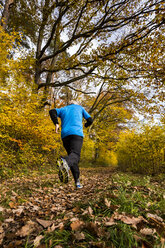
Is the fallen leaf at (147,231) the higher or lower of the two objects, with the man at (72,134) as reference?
lower

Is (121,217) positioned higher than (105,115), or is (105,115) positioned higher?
(105,115)

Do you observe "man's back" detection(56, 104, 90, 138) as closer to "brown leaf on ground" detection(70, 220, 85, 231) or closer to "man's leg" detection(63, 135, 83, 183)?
"man's leg" detection(63, 135, 83, 183)

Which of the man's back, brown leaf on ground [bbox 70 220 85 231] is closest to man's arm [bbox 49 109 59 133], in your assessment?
the man's back

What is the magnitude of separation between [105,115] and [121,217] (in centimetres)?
1513

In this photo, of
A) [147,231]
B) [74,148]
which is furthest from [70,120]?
[147,231]

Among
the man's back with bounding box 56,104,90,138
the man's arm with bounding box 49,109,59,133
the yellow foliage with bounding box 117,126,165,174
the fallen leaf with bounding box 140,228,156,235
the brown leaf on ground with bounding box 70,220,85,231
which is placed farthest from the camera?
the yellow foliage with bounding box 117,126,165,174

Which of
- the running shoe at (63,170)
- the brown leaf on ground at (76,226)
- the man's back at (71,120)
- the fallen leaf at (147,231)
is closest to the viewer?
the fallen leaf at (147,231)

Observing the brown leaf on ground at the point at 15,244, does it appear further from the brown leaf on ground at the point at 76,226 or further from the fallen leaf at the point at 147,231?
the fallen leaf at the point at 147,231

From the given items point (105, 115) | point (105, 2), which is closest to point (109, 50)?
point (105, 2)

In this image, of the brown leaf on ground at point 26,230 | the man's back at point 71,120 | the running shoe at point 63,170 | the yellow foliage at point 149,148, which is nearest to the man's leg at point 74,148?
the man's back at point 71,120

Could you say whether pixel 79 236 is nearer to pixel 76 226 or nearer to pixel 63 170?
pixel 76 226

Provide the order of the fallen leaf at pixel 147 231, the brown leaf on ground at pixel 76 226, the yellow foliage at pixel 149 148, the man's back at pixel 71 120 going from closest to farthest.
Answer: the fallen leaf at pixel 147 231 < the brown leaf on ground at pixel 76 226 < the man's back at pixel 71 120 < the yellow foliage at pixel 149 148

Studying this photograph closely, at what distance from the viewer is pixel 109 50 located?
667 cm

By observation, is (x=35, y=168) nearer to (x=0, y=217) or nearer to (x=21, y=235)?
(x=0, y=217)
